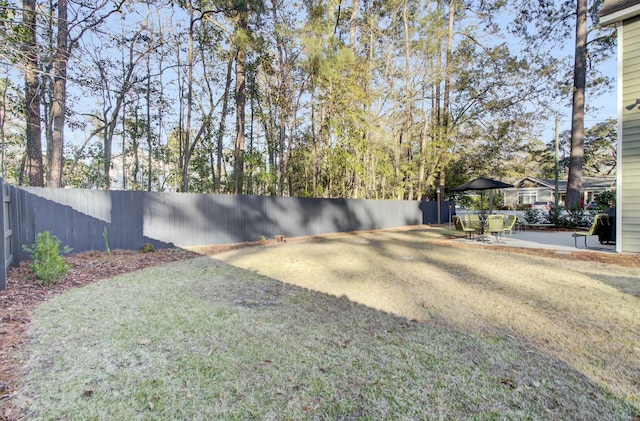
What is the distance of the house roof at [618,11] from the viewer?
5344 mm

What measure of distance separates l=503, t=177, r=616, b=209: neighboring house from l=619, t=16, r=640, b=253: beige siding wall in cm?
2437

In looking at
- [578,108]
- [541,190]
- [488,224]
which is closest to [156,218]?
[488,224]

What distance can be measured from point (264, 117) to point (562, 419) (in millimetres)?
11260

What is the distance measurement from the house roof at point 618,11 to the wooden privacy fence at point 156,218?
315 inches

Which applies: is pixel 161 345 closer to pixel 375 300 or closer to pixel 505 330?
pixel 375 300

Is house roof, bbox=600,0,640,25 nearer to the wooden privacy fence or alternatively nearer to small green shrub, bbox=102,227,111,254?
the wooden privacy fence

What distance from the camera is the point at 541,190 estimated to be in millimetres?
30391

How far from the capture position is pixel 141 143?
1369cm

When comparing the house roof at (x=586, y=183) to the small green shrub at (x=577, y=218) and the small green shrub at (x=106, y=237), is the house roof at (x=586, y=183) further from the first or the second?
the small green shrub at (x=106, y=237)

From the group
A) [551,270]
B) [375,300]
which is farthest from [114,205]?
[551,270]

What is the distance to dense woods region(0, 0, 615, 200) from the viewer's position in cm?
894

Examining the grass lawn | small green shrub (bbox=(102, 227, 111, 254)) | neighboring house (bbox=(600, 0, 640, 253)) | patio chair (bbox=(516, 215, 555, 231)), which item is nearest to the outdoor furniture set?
neighboring house (bbox=(600, 0, 640, 253))

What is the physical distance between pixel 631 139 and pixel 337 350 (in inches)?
267

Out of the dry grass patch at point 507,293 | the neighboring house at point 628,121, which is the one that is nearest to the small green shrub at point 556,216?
the neighboring house at point 628,121
